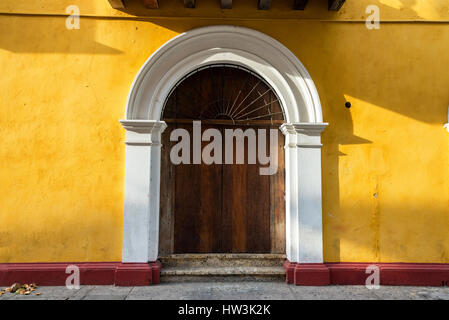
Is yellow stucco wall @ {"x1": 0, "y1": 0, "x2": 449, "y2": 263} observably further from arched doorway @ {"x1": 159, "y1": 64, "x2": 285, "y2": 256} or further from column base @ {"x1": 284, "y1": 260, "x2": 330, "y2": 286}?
arched doorway @ {"x1": 159, "y1": 64, "x2": 285, "y2": 256}

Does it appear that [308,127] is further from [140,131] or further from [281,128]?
[140,131]

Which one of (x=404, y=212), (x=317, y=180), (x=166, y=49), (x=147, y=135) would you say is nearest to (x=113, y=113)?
(x=147, y=135)

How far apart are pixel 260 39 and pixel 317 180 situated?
Answer: 84.9 inches

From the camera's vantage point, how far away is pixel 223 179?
177 inches

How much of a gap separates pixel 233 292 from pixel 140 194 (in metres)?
1.76

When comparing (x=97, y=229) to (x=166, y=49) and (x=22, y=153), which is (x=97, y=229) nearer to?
(x=22, y=153)

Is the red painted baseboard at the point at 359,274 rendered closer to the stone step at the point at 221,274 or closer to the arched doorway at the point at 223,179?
the stone step at the point at 221,274

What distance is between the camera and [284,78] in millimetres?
4281

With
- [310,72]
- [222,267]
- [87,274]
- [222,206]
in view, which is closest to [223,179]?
[222,206]

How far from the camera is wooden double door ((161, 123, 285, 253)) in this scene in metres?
4.40

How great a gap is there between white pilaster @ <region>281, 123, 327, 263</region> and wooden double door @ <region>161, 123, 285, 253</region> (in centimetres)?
30

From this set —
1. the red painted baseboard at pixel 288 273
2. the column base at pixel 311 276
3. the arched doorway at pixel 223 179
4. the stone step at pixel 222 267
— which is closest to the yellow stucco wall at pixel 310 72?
the red painted baseboard at pixel 288 273

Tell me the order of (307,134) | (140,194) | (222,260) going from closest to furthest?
(140,194)
(307,134)
(222,260)

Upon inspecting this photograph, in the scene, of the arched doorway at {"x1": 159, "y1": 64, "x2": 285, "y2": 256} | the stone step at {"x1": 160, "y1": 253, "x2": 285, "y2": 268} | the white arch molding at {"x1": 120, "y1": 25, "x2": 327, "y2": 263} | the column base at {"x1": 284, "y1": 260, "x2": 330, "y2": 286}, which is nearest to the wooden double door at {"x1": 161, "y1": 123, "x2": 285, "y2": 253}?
the arched doorway at {"x1": 159, "y1": 64, "x2": 285, "y2": 256}
